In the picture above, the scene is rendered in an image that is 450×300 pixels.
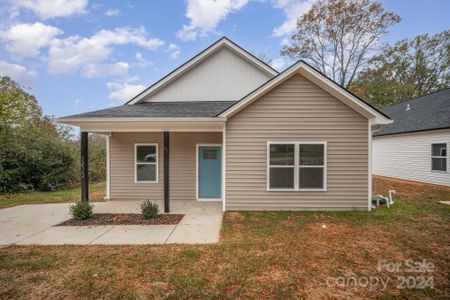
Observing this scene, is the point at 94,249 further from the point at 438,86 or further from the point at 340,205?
the point at 438,86

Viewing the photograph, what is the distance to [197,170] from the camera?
8367mm

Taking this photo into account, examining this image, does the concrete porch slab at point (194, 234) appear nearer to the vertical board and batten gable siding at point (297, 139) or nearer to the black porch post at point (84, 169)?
the vertical board and batten gable siding at point (297, 139)

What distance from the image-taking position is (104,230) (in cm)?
535

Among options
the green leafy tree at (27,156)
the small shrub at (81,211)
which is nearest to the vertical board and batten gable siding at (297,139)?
A: the small shrub at (81,211)

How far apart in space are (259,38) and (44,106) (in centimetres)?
2146

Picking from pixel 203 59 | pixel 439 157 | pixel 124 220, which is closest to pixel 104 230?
pixel 124 220

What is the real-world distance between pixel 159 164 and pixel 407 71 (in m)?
31.3

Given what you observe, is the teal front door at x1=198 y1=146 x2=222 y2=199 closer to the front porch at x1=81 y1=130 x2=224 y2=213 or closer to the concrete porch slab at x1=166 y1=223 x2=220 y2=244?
the front porch at x1=81 y1=130 x2=224 y2=213

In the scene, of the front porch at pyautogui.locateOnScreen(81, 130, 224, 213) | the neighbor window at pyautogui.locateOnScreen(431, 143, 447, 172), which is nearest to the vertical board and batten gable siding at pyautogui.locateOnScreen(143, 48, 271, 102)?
the front porch at pyautogui.locateOnScreen(81, 130, 224, 213)

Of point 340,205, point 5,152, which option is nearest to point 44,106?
point 5,152

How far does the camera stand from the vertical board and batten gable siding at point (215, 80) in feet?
31.2

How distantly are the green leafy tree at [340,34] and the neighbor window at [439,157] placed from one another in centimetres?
1239

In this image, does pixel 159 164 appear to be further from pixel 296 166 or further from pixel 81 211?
pixel 296 166

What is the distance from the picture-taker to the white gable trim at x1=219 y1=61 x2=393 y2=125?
6.29 m
